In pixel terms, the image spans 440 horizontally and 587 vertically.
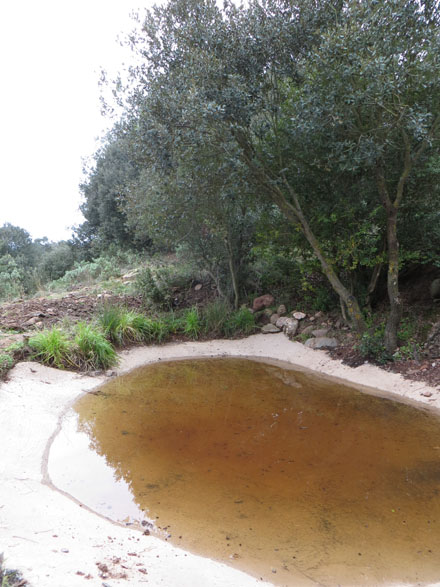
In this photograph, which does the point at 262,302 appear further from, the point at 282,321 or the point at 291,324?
the point at 291,324

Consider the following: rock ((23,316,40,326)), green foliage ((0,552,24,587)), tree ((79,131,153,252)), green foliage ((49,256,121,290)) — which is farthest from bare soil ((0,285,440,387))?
tree ((79,131,153,252))

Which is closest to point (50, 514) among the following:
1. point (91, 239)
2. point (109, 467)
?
point (109, 467)

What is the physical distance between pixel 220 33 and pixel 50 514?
699 cm

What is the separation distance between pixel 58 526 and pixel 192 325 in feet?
21.5

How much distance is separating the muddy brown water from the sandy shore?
193mm

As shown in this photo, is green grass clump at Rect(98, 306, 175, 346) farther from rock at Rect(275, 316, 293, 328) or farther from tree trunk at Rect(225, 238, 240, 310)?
rock at Rect(275, 316, 293, 328)

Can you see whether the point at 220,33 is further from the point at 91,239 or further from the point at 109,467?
the point at 91,239

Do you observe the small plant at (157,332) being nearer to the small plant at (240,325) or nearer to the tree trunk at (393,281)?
the small plant at (240,325)

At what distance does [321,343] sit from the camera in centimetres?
854

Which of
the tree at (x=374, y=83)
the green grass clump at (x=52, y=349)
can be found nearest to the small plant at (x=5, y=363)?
the green grass clump at (x=52, y=349)

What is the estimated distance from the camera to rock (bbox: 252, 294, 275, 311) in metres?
10.4

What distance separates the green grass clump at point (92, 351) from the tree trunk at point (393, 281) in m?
5.08

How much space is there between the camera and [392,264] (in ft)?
24.0

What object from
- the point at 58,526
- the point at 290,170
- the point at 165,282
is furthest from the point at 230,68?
the point at 58,526
